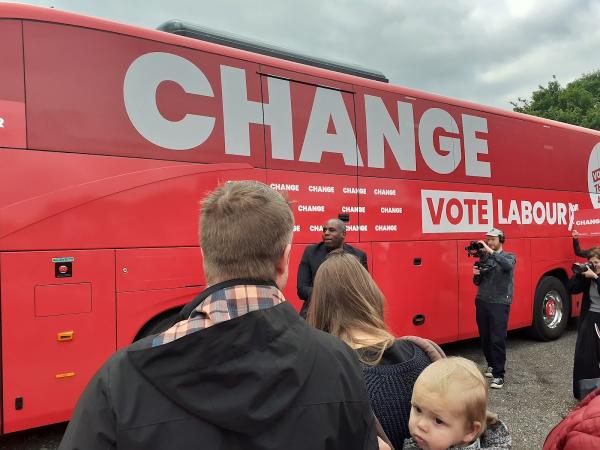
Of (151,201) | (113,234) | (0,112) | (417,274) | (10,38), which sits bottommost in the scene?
(417,274)

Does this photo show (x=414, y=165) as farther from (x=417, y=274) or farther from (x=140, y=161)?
(x=140, y=161)

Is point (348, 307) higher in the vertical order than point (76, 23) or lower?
lower

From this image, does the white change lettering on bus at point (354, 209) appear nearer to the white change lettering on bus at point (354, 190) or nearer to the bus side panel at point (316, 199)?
the bus side panel at point (316, 199)

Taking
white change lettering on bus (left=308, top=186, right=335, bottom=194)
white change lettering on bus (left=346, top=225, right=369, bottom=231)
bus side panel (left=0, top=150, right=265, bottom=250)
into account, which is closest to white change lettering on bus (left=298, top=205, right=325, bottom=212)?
white change lettering on bus (left=308, top=186, right=335, bottom=194)

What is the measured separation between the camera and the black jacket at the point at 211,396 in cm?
103

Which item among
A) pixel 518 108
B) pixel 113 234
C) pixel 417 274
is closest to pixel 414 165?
pixel 417 274

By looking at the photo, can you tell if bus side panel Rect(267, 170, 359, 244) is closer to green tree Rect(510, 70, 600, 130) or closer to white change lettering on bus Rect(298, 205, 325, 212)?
white change lettering on bus Rect(298, 205, 325, 212)

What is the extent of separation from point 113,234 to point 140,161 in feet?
2.17

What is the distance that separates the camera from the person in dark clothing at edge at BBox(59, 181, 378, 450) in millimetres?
1030

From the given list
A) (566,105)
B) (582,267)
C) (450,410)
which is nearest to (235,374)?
(450,410)

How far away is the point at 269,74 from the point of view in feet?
16.6

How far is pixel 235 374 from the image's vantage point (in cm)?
106

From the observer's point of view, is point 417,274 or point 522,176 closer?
point 417,274

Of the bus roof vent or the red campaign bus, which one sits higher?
the bus roof vent
